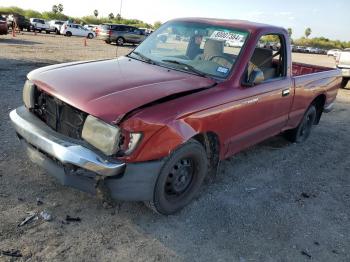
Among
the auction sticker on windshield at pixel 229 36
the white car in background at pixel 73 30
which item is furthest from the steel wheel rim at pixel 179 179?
the white car in background at pixel 73 30

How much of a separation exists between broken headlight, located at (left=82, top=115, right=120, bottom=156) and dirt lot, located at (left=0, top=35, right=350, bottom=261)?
81 centimetres

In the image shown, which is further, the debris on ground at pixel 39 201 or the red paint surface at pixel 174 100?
the debris on ground at pixel 39 201

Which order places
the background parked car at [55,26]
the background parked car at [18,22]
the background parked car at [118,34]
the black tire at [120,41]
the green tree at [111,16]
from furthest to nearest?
the green tree at [111,16], the background parked car at [55,26], the background parked car at [18,22], the black tire at [120,41], the background parked car at [118,34]

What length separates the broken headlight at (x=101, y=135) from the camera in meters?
3.07

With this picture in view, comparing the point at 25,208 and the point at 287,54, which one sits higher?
the point at 287,54

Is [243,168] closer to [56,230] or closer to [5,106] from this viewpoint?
[56,230]

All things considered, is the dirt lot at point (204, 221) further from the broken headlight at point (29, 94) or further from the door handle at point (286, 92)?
the door handle at point (286, 92)

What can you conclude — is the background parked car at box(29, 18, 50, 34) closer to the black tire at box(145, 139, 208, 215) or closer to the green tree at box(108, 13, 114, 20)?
the black tire at box(145, 139, 208, 215)

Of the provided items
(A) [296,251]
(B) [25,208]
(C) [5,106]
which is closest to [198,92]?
(A) [296,251]

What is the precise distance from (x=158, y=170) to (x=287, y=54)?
9.58 feet

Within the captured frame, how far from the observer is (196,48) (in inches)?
179

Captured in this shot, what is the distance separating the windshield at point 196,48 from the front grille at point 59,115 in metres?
1.41

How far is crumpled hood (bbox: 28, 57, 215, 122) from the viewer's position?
319 cm

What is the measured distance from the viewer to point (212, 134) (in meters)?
Result: 3.97
